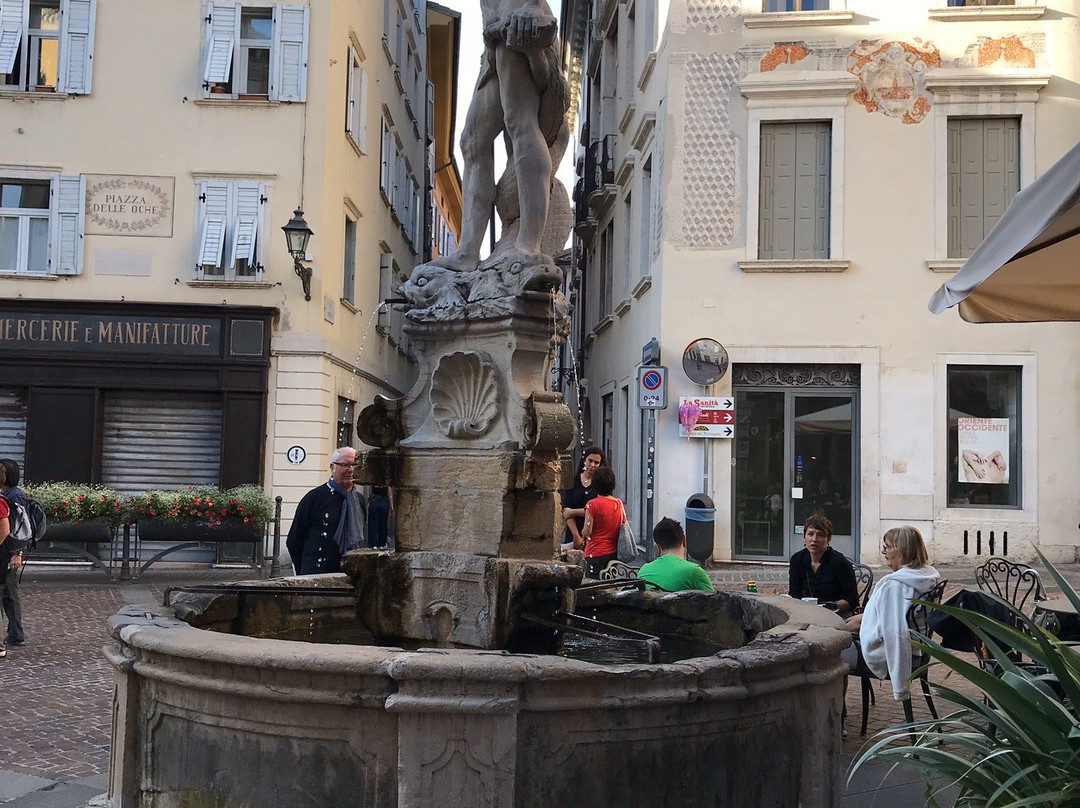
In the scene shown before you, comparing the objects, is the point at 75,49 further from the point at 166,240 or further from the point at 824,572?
the point at 824,572

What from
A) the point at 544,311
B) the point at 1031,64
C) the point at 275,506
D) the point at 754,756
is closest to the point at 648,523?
the point at 275,506

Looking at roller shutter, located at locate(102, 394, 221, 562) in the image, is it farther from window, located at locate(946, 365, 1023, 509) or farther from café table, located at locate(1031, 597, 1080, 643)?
café table, located at locate(1031, 597, 1080, 643)

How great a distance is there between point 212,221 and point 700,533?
8.99 meters

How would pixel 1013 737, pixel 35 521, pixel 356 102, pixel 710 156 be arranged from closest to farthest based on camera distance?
1. pixel 1013 737
2. pixel 35 521
3. pixel 710 156
4. pixel 356 102

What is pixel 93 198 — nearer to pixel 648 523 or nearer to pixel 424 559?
pixel 648 523

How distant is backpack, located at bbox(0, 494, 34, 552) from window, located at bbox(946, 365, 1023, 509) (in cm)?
1194

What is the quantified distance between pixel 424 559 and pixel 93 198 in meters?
14.6

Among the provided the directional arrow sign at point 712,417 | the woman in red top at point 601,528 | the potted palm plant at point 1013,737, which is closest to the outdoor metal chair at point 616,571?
the woman in red top at point 601,528

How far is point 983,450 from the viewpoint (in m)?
15.7

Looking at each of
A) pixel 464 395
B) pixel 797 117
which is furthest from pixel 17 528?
pixel 797 117

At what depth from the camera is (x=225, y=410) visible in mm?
17328

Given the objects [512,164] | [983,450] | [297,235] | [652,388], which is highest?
[297,235]

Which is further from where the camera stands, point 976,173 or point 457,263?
point 976,173

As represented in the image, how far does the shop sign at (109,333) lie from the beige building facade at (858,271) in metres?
7.08
